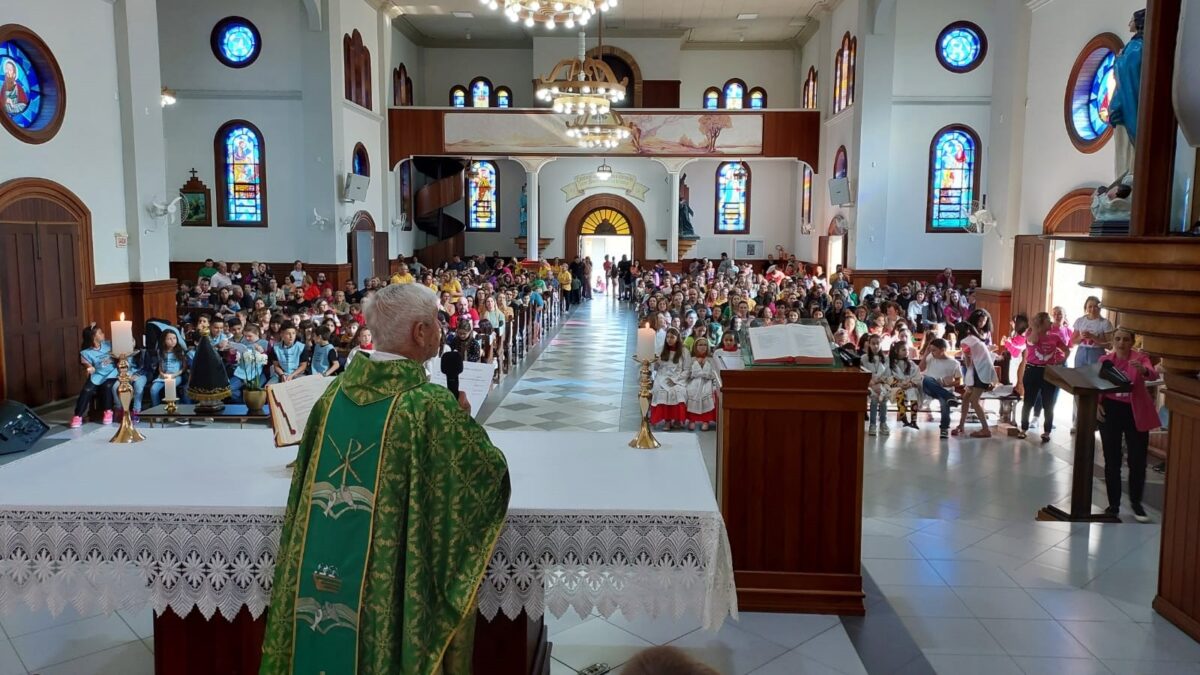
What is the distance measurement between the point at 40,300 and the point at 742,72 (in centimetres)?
2115

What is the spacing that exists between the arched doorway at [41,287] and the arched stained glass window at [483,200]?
17425 millimetres

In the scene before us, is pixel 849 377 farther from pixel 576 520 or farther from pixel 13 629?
pixel 13 629

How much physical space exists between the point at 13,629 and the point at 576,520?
314 cm

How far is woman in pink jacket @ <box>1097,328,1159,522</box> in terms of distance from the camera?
6.51 meters

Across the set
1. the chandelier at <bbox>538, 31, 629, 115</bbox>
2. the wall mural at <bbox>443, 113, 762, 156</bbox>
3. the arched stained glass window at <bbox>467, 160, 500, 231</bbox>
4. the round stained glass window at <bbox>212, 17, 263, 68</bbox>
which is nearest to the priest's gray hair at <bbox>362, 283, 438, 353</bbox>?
the chandelier at <bbox>538, 31, 629, 115</bbox>

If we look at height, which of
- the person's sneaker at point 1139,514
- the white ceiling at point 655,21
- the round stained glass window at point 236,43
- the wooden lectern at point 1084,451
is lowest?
the person's sneaker at point 1139,514

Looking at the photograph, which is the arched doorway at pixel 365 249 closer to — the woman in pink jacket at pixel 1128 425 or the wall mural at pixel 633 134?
the wall mural at pixel 633 134

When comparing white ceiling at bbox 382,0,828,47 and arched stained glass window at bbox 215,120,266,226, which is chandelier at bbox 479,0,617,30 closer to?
arched stained glass window at bbox 215,120,266,226

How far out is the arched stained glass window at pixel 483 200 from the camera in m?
28.2

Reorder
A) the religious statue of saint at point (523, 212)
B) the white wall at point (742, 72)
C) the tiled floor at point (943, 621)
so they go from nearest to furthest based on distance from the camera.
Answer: the tiled floor at point (943, 621), the white wall at point (742, 72), the religious statue of saint at point (523, 212)

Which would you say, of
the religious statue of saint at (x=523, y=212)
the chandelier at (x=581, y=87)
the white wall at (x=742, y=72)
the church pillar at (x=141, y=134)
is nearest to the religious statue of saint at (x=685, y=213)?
the white wall at (x=742, y=72)

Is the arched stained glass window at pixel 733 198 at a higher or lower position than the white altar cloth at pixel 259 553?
higher

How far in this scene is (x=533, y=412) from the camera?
10422 mm

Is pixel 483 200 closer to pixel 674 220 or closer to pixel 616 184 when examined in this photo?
pixel 616 184
